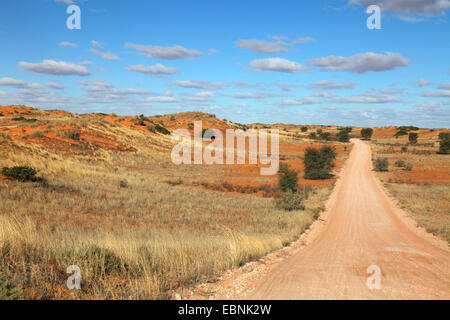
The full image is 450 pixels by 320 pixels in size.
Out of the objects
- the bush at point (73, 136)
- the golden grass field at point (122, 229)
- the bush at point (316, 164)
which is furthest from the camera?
the bush at point (73, 136)

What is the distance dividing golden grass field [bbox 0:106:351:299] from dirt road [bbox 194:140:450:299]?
790 millimetres

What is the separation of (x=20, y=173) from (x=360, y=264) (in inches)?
676

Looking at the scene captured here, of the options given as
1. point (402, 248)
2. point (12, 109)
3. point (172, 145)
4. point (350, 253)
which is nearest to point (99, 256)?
point (350, 253)

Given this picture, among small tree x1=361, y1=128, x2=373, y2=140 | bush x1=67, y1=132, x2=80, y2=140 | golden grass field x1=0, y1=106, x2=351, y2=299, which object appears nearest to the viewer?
golden grass field x1=0, y1=106, x2=351, y2=299

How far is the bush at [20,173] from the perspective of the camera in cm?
1566

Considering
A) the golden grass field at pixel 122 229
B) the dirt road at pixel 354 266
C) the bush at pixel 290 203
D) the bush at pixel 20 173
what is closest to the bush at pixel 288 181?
the golden grass field at pixel 122 229

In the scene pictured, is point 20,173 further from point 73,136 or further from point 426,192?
point 426,192

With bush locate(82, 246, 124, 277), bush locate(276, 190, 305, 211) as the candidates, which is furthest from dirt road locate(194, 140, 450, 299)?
bush locate(276, 190, 305, 211)

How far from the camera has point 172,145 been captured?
5691 cm

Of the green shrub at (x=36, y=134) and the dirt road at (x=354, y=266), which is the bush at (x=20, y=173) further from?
the green shrub at (x=36, y=134)

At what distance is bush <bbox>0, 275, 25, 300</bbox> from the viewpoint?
13.0 ft

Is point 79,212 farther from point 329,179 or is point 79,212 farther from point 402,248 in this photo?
point 329,179

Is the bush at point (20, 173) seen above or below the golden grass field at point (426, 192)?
above

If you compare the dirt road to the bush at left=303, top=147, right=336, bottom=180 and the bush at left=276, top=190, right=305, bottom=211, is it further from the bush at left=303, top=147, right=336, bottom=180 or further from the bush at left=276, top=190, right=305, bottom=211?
the bush at left=303, top=147, right=336, bottom=180
